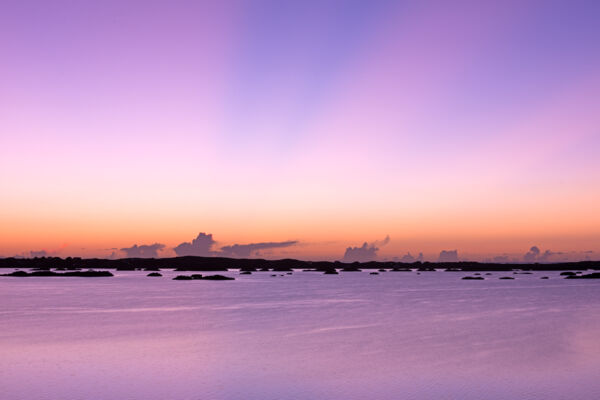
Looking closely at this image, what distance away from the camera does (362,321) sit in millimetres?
37969

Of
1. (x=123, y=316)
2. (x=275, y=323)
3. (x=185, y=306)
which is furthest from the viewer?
(x=185, y=306)

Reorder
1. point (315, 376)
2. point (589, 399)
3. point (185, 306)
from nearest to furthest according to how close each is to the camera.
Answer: point (589, 399), point (315, 376), point (185, 306)

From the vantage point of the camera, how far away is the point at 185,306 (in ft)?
168

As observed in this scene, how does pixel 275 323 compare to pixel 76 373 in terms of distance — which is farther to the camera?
pixel 275 323

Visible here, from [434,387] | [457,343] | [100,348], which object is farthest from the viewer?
[457,343]

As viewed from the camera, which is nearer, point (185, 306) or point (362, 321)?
point (362, 321)

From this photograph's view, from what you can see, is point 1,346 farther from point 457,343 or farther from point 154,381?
point 457,343

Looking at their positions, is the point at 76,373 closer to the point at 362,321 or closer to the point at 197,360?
the point at 197,360

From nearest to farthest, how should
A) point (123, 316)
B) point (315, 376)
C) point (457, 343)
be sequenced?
point (315, 376) → point (457, 343) → point (123, 316)

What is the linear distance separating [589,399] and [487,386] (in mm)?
3004

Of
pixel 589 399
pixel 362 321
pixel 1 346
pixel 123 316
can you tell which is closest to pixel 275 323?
pixel 362 321

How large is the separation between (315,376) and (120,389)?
6757mm

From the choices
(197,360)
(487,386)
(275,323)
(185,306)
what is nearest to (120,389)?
(197,360)

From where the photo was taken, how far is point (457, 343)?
2728 cm
